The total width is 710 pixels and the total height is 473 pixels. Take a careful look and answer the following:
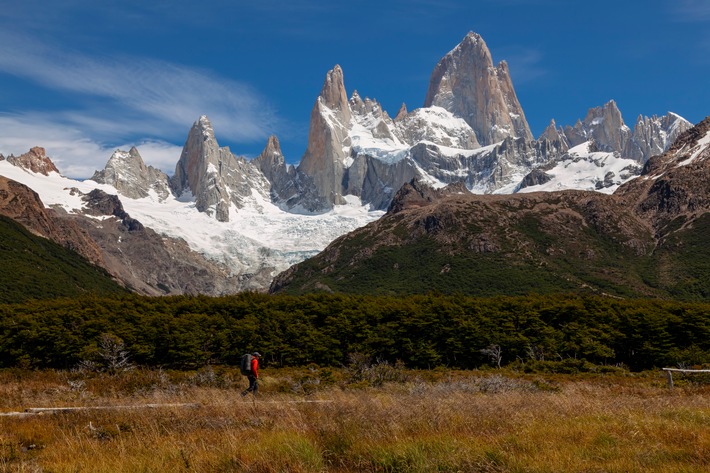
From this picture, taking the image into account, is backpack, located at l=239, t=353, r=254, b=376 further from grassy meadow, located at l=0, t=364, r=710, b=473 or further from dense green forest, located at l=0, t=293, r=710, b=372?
dense green forest, located at l=0, t=293, r=710, b=372

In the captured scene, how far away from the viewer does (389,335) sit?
76562mm

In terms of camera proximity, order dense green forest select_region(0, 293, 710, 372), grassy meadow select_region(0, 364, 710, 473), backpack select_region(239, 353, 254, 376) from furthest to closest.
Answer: dense green forest select_region(0, 293, 710, 372) → backpack select_region(239, 353, 254, 376) → grassy meadow select_region(0, 364, 710, 473)

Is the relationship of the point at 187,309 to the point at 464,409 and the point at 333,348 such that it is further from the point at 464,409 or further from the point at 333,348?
the point at 464,409

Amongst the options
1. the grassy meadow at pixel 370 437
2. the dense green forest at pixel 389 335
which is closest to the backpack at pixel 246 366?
the grassy meadow at pixel 370 437

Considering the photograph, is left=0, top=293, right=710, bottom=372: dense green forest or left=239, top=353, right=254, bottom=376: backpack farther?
left=0, top=293, right=710, bottom=372: dense green forest

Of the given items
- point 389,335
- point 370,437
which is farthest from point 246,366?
point 389,335

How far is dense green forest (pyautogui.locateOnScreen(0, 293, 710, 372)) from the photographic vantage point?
7262cm

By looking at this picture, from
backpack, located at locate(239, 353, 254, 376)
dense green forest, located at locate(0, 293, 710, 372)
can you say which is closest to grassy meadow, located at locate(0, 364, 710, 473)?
backpack, located at locate(239, 353, 254, 376)

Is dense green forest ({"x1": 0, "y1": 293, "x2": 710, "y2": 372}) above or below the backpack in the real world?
below

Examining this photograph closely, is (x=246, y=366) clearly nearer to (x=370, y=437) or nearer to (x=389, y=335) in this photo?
(x=370, y=437)

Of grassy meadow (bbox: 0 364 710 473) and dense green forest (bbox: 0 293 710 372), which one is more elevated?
grassy meadow (bbox: 0 364 710 473)

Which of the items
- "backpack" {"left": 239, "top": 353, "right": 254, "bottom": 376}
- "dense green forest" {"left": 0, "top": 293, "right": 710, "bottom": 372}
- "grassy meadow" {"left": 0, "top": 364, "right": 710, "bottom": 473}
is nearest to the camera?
"grassy meadow" {"left": 0, "top": 364, "right": 710, "bottom": 473}

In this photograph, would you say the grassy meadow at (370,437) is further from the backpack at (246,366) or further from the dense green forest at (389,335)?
the dense green forest at (389,335)

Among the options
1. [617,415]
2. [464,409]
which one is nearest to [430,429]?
[464,409]
